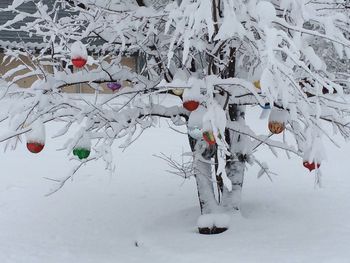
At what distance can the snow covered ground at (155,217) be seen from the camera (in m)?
4.79

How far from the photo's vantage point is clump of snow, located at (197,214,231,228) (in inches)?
207

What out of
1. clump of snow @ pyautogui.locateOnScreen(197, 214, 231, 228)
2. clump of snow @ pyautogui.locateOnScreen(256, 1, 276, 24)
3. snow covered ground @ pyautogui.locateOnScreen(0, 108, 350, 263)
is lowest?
snow covered ground @ pyautogui.locateOnScreen(0, 108, 350, 263)

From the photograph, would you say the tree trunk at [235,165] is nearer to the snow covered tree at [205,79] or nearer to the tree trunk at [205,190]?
the snow covered tree at [205,79]

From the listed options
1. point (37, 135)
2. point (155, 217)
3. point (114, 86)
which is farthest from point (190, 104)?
point (155, 217)

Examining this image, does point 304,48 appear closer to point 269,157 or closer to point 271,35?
point 271,35

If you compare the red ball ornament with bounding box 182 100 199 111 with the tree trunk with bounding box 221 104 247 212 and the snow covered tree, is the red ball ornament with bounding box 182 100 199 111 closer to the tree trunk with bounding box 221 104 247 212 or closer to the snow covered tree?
the snow covered tree

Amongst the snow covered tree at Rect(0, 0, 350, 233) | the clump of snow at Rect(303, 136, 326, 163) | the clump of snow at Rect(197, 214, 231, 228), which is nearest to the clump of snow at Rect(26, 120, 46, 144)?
A: the snow covered tree at Rect(0, 0, 350, 233)

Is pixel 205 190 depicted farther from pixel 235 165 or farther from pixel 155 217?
pixel 155 217

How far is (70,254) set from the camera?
17.9ft

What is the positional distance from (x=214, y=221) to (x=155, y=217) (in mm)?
1400

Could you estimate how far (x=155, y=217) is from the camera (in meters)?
6.50

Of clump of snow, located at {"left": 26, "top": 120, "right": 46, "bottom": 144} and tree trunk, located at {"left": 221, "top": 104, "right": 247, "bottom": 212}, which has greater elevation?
clump of snow, located at {"left": 26, "top": 120, "right": 46, "bottom": 144}

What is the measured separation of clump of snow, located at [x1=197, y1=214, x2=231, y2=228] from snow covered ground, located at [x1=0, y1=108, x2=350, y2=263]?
0.31ft

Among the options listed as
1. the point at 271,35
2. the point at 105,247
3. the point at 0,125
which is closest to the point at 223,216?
the point at 105,247
